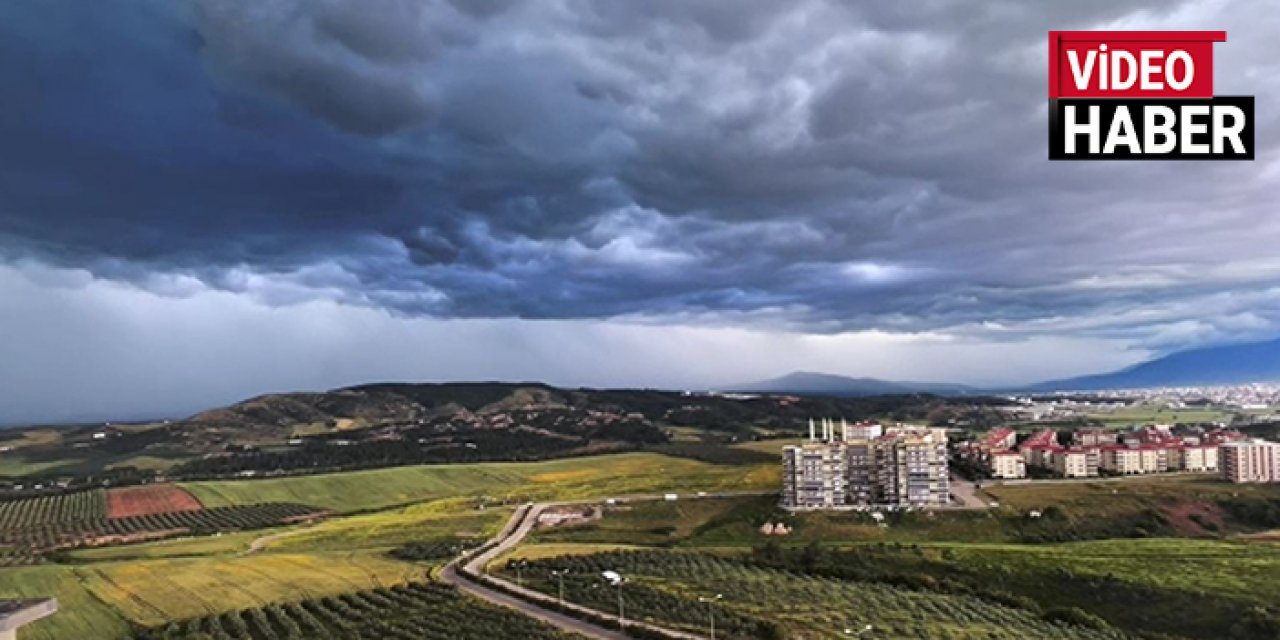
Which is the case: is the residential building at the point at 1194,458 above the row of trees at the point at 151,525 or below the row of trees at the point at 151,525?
above

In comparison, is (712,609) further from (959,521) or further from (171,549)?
(171,549)


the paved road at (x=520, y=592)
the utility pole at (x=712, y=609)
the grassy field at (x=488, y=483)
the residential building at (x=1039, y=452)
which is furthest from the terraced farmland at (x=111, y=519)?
the residential building at (x=1039, y=452)

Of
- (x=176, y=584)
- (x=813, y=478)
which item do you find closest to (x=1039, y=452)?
(x=813, y=478)

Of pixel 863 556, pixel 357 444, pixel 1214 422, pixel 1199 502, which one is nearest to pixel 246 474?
pixel 357 444

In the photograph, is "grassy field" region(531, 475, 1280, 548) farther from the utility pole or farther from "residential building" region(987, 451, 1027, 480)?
the utility pole

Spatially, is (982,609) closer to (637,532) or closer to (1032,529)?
(1032,529)

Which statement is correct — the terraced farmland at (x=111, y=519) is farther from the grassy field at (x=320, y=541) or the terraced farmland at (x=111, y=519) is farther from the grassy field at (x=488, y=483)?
the grassy field at (x=488, y=483)
